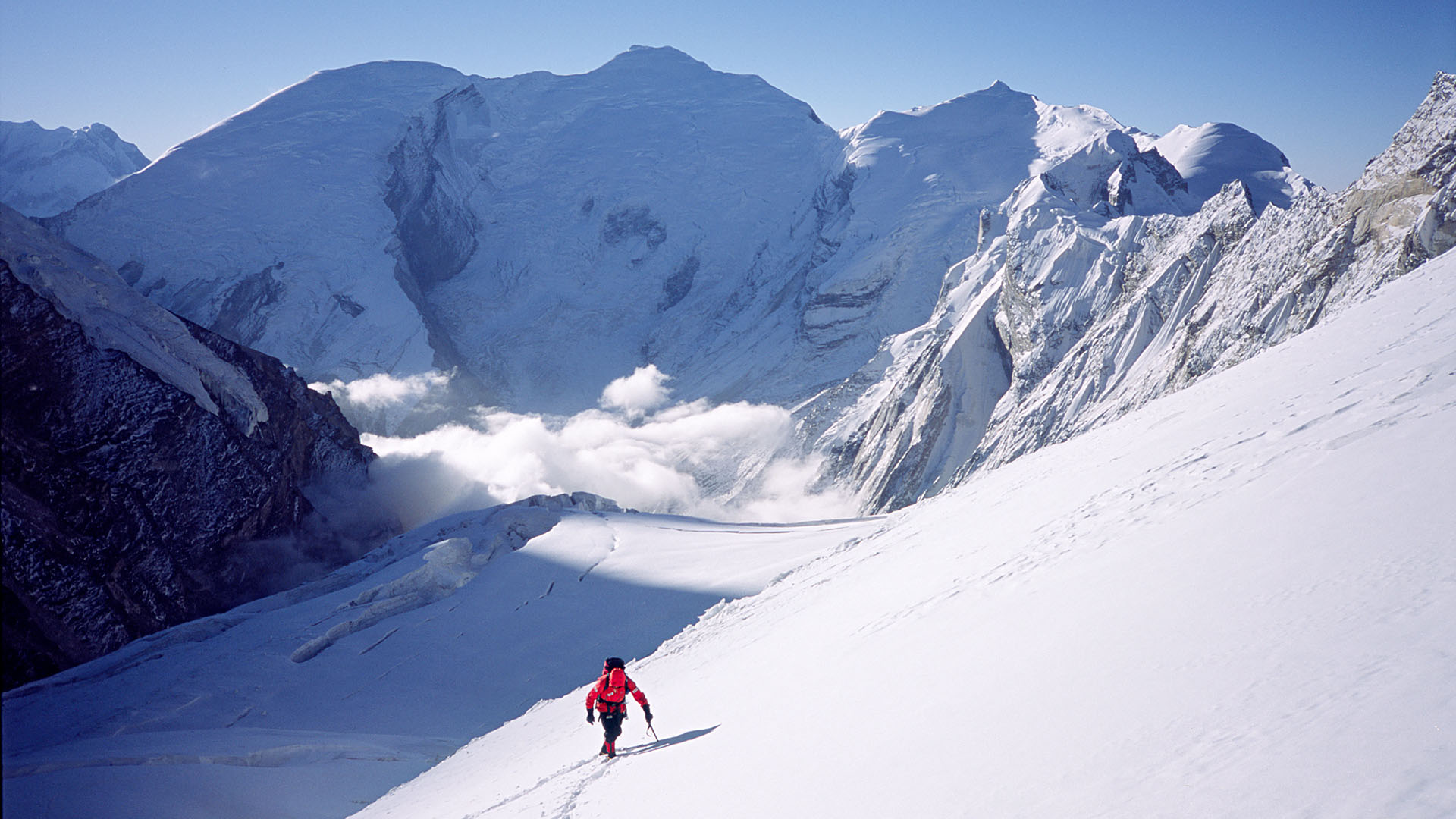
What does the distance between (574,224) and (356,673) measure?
16318 centimetres

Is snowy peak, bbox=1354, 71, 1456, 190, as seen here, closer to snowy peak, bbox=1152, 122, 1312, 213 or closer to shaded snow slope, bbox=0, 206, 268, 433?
shaded snow slope, bbox=0, 206, 268, 433

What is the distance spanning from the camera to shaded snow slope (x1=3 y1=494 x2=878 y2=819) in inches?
582

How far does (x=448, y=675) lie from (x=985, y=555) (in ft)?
57.0

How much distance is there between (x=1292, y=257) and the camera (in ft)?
170

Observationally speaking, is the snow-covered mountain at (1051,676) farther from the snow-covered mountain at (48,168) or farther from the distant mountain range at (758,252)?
the snow-covered mountain at (48,168)

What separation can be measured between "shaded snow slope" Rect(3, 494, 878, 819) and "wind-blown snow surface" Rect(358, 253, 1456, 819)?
3865mm

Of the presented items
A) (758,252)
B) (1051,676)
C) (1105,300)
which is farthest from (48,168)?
(1051,676)

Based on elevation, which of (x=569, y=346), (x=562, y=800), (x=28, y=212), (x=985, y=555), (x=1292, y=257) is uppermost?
(x=28, y=212)

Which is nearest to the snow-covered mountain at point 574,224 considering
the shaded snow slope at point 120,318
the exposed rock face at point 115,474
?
the shaded snow slope at point 120,318

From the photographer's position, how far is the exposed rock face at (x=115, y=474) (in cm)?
4172

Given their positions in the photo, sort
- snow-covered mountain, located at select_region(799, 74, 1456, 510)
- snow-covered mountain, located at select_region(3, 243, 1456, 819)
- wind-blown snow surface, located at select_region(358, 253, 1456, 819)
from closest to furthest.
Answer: wind-blown snow surface, located at select_region(358, 253, 1456, 819)
snow-covered mountain, located at select_region(3, 243, 1456, 819)
snow-covered mountain, located at select_region(799, 74, 1456, 510)

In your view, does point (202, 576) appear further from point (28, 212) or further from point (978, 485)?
point (28, 212)

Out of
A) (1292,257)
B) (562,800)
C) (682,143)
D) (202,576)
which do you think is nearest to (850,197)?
(682,143)

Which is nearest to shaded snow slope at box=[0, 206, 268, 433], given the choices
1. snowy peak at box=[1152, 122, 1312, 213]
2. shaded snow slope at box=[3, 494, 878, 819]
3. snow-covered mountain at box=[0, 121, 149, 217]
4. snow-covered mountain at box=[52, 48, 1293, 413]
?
shaded snow slope at box=[3, 494, 878, 819]
